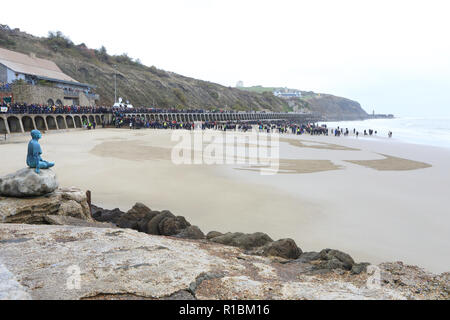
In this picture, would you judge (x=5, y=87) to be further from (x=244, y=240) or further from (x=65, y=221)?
(x=244, y=240)

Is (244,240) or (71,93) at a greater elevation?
(71,93)

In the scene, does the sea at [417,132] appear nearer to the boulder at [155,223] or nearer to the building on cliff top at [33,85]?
the boulder at [155,223]

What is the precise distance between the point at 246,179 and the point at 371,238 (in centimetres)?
736

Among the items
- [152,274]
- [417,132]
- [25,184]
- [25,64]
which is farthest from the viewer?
[417,132]

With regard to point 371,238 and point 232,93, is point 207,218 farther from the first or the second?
point 232,93

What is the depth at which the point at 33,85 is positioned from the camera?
40594 millimetres

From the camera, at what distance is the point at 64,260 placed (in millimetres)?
4562

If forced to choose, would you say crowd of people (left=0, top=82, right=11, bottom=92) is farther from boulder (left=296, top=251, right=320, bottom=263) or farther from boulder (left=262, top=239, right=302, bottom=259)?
boulder (left=296, top=251, right=320, bottom=263)

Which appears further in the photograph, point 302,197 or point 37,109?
point 37,109

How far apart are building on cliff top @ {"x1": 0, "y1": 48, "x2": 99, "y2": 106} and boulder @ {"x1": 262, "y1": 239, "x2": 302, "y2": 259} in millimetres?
42741

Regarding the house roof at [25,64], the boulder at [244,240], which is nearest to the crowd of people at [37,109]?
the house roof at [25,64]

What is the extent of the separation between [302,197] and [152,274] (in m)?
8.89

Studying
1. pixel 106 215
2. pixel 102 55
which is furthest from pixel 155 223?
pixel 102 55

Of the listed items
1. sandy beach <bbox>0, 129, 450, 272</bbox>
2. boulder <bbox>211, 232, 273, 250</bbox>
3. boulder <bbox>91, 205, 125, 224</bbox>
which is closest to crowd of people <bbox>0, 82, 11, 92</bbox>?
sandy beach <bbox>0, 129, 450, 272</bbox>
